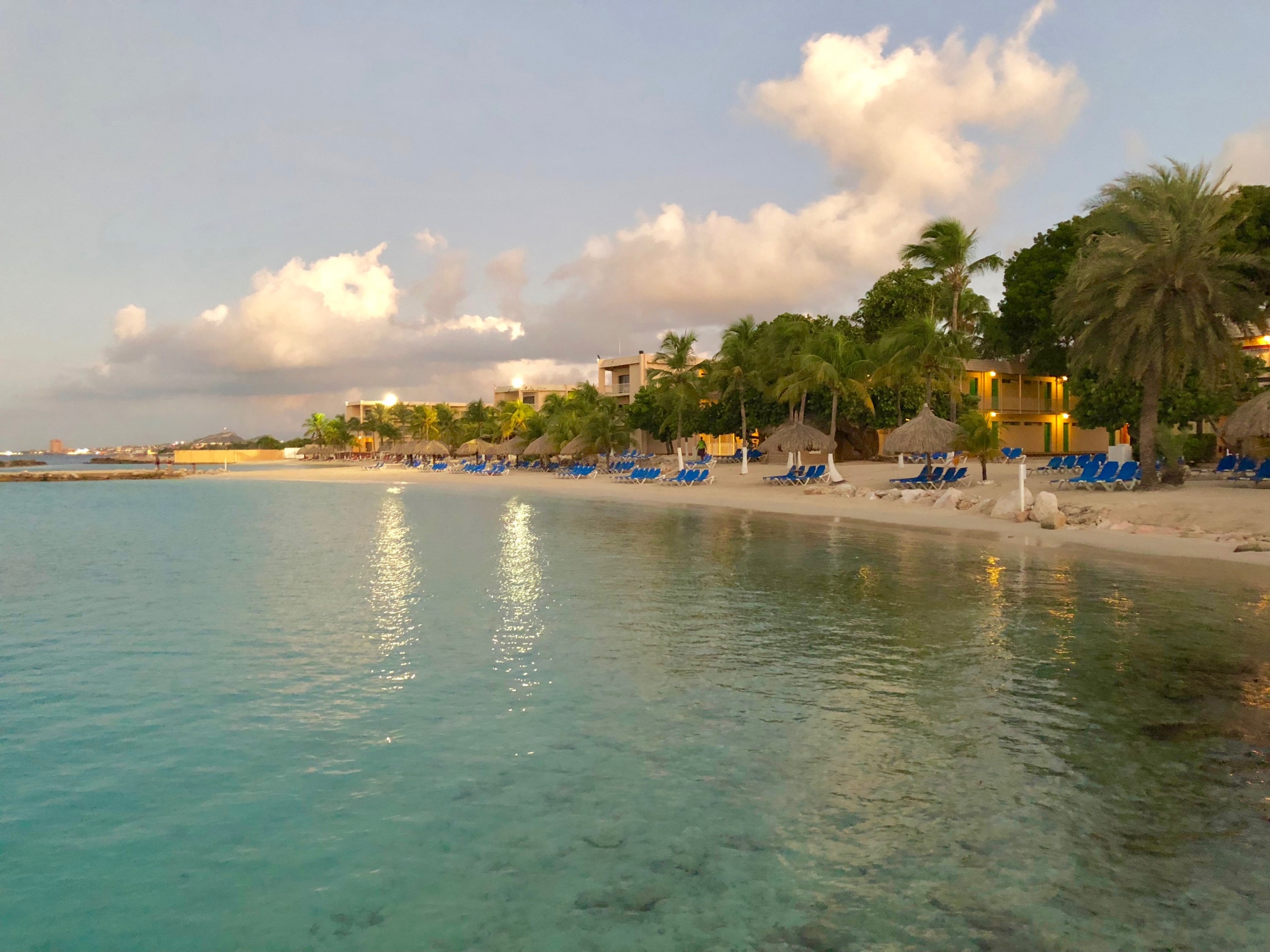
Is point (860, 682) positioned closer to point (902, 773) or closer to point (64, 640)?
point (902, 773)

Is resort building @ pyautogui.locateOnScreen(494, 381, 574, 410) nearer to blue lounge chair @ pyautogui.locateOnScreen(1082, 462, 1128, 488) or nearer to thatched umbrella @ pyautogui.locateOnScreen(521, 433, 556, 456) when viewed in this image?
thatched umbrella @ pyautogui.locateOnScreen(521, 433, 556, 456)

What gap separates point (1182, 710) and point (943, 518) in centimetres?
1364

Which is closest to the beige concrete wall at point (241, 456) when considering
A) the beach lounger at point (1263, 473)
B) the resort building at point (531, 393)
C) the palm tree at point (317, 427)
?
the palm tree at point (317, 427)

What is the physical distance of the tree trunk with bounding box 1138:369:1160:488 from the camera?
20266 millimetres

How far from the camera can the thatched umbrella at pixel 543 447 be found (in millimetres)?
49594

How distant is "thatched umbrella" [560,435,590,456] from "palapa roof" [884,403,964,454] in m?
21.5

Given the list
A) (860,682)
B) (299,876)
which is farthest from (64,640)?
(860,682)

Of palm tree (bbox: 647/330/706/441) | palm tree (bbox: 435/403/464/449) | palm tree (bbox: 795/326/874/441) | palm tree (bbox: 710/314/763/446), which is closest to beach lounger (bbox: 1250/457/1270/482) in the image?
Answer: palm tree (bbox: 795/326/874/441)

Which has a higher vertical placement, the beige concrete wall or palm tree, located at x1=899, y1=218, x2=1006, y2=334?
palm tree, located at x1=899, y1=218, x2=1006, y2=334

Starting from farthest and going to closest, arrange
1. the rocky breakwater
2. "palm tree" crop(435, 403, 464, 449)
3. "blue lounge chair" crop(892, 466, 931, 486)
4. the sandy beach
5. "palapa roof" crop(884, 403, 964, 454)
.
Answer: "palm tree" crop(435, 403, 464, 449)
the rocky breakwater
"blue lounge chair" crop(892, 466, 931, 486)
"palapa roof" crop(884, 403, 964, 454)
the sandy beach

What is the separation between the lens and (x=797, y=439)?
3209 cm

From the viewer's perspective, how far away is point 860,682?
7219mm

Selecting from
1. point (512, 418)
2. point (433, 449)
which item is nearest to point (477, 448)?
point (512, 418)

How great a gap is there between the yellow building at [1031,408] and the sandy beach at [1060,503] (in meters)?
9.15
